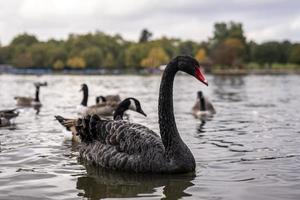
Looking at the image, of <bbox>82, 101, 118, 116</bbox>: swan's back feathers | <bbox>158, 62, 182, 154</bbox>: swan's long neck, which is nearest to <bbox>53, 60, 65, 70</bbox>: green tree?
<bbox>82, 101, 118, 116</bbox>: swan's back feathers

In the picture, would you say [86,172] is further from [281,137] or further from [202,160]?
[281,137]

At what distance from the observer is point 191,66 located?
6.66 m

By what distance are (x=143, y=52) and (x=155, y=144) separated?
134159 mm

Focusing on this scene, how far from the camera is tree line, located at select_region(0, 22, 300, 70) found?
116 meters

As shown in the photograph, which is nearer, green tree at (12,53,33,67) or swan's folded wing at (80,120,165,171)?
swan's folded wing at (80,120,165,171)

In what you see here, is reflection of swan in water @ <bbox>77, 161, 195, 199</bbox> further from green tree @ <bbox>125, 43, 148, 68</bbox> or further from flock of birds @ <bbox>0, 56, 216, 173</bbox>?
green tree @ <bbox>125, 43, 148, 68</bbox>

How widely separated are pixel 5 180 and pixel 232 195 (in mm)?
2843

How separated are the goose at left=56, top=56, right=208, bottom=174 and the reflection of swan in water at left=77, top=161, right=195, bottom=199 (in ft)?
0.39

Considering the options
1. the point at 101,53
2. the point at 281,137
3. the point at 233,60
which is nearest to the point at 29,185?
the point at 281,137

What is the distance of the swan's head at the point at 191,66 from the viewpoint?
6.61 meters

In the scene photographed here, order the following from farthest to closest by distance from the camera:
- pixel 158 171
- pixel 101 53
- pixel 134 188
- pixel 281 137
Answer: pixel 101 53 < pixel 281 137 < pixel 158 171 < pixel 134 188

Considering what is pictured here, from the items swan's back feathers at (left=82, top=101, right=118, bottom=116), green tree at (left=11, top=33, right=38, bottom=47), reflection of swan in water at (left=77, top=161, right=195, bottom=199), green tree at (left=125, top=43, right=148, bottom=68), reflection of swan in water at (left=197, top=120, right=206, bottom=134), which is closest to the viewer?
reflection of swan in water at (left=77, top=161, right=195, bottom=199)

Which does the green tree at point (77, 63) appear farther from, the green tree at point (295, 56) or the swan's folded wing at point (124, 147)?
the swan's folded wing at point (124, 147)

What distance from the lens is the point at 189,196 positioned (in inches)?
226
